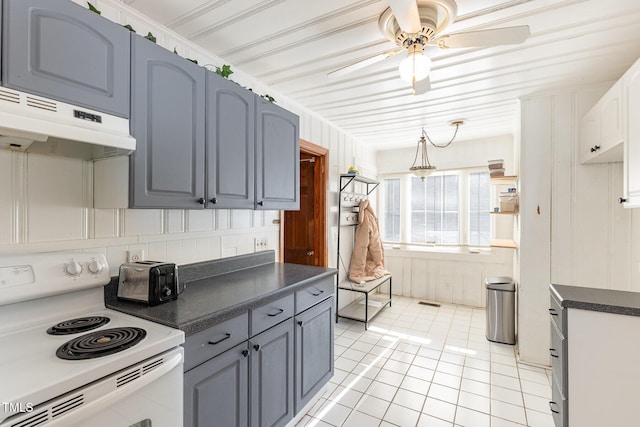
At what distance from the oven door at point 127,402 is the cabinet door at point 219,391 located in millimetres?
111

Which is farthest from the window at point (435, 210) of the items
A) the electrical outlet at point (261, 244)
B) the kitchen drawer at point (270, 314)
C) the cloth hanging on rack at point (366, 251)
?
the kitchen drawer at point (270, 314)

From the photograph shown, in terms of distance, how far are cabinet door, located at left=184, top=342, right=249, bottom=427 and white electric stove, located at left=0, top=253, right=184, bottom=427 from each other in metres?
0.11

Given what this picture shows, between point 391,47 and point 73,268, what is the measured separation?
7.10 feet

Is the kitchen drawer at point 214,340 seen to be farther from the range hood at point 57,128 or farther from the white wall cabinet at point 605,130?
the white wall cabinet at point 605,130

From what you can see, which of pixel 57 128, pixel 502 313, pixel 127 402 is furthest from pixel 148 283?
pixel 502 313

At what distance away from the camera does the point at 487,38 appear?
1.40 m

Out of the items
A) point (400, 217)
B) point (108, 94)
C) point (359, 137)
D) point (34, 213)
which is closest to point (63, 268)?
point (34, 213)

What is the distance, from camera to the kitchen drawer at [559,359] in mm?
1603

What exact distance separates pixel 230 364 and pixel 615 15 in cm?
274

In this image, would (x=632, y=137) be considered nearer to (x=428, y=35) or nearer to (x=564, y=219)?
(x=564, y=219)

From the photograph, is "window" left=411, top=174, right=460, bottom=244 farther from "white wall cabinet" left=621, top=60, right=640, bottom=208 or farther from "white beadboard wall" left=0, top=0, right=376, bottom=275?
"white beadboard wall" left=0, top=0, right=376, bottom=275

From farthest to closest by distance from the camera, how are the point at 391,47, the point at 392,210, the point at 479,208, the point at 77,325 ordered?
the point at 392,210 → the point at 479,208 → the point at 391,47 → the point at 77,325

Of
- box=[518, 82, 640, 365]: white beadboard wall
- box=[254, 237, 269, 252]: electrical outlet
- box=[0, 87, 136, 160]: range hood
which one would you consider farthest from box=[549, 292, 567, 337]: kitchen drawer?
box=[0, 87, 136, 160]: range hood

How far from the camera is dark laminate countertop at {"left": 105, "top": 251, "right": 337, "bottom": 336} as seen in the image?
1.31m
